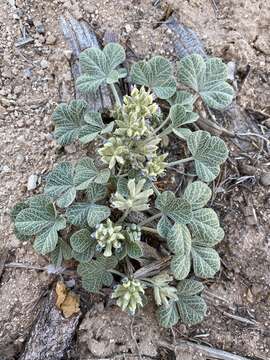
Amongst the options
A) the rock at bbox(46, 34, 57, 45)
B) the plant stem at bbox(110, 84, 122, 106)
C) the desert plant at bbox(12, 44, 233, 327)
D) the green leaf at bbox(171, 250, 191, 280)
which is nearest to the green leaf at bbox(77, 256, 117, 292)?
the desert plant at bbox(12, 44, 233, 327)

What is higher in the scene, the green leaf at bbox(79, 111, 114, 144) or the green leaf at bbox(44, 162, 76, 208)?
the green leaf at bbox(79, 111, 114, 144)

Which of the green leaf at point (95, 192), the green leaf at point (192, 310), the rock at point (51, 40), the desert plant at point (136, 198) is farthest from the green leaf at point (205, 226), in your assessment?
the rock at point (51, 40)

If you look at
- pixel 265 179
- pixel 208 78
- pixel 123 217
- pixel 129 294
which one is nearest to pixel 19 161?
pixel 123 217

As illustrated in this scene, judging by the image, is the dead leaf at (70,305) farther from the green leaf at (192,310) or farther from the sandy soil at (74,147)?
the green leaf at (192,310)

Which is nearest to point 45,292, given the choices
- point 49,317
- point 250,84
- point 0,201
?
point 49,317

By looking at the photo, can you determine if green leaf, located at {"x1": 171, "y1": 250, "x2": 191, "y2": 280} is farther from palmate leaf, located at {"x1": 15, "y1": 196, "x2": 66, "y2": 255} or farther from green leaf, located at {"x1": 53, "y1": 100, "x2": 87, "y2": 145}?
green leaf, located at {"x1": 53, "y1": 100, "x2": 87, "y2": 145}

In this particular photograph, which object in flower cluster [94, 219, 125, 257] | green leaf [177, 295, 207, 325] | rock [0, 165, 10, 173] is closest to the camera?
flower cluster [94, 219, 125, 257]

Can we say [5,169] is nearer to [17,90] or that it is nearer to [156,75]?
[17,90]
